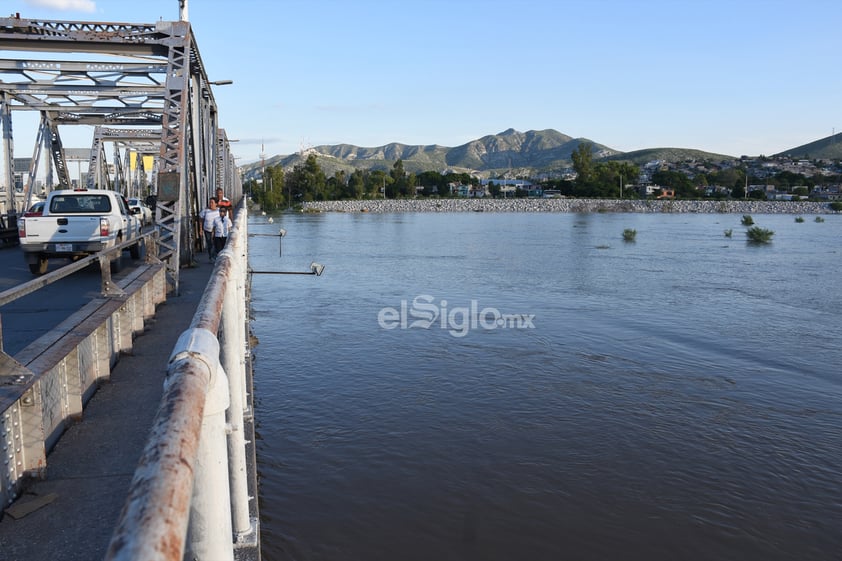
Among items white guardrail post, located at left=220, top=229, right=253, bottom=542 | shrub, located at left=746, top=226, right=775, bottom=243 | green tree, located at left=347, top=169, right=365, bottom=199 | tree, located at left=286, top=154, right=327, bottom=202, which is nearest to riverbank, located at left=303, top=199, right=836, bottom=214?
green tree, located at left=347, top=169, right=365, bottom=199

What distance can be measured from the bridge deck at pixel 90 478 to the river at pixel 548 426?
77.6 inches

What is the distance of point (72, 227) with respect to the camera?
579 inches

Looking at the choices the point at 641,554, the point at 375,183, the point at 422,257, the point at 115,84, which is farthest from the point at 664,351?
the point at 375,183

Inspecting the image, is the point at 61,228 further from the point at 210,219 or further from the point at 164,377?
the point at 164,377

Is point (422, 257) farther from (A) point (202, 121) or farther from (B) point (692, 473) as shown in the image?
(B) point (692, 473)

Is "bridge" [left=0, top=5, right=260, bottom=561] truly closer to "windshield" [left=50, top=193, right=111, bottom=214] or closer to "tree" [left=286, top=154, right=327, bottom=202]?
"windshield" [left=50, top=193, right=111, bottom=214]

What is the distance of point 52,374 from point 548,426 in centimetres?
680

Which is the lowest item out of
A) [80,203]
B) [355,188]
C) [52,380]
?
[52,380]

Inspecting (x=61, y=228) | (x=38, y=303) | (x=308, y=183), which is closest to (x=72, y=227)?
(x=61, y=228)

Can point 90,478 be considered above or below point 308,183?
below

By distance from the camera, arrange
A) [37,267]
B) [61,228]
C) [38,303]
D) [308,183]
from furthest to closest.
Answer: [308,183], [61,228], [37,267], [38,303]

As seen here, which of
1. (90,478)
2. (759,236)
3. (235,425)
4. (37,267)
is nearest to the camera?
(235,425)

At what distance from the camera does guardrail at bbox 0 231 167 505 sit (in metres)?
4.09

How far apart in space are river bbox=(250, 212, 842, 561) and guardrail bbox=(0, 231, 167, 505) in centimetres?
230
